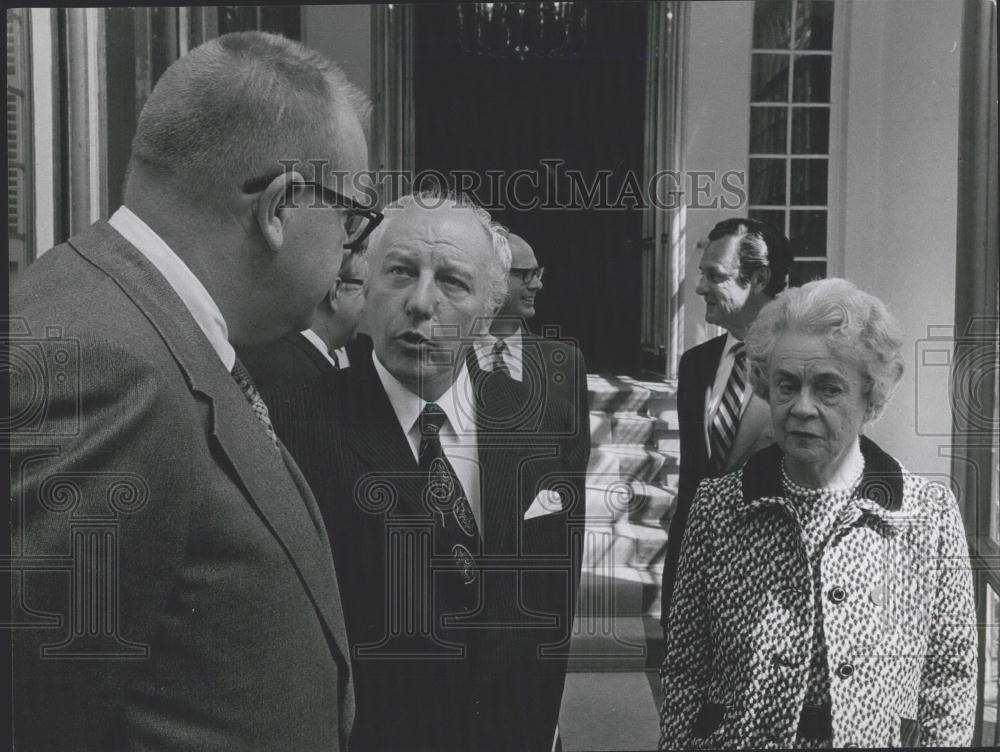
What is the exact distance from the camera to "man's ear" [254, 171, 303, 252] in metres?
1.79

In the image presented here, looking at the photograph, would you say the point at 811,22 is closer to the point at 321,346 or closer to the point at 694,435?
the point at 694,435

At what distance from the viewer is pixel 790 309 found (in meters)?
2.17

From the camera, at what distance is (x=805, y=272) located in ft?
7.20

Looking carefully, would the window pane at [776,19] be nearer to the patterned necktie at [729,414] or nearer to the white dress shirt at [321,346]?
the patterned necktie at [729,414]

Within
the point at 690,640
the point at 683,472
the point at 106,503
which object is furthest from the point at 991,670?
the point at 106,503

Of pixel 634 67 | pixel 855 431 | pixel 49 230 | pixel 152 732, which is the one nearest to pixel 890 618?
pixel 855 431

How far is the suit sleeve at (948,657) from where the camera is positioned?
7.14 feet

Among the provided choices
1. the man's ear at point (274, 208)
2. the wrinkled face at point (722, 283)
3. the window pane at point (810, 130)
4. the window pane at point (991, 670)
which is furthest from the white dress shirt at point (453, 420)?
the window pane at point (991, 670)

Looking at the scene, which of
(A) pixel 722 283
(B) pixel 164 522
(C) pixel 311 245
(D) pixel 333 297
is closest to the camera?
(B) pixel 164 522

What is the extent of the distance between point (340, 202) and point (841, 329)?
1107 millimetres

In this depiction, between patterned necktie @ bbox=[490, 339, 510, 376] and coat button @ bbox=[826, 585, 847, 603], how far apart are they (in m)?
0.85

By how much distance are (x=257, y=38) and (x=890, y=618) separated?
1798 mm

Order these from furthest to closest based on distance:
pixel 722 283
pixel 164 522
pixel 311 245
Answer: pixel 722 283 → pixel 311 245 → pixel 164 522

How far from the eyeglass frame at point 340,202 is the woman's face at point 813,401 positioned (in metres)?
0.91
